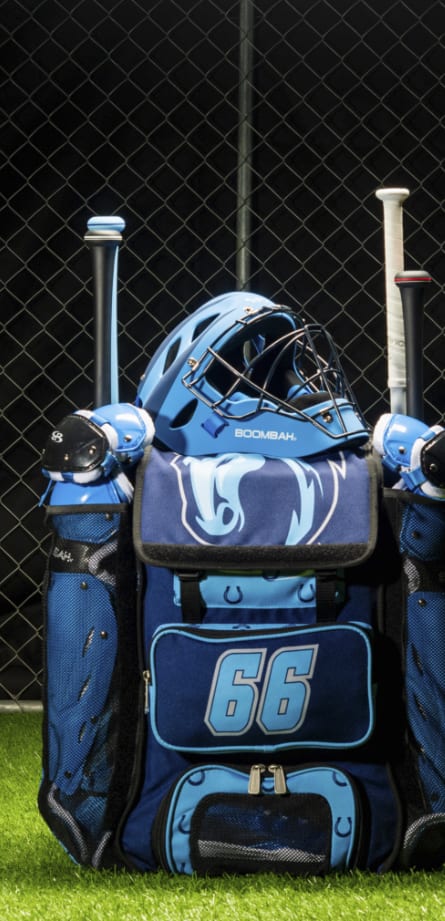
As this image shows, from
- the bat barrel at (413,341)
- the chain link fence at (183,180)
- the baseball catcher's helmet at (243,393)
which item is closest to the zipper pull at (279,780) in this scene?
the baseball catcher's helmet at (243,393)

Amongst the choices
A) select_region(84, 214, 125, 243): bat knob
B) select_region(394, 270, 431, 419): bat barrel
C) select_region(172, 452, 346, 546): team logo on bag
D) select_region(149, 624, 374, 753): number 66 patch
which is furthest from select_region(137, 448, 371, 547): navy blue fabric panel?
select_region(84, 214, 125, 243): bat knob

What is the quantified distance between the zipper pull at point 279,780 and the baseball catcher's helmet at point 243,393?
384 millimetres

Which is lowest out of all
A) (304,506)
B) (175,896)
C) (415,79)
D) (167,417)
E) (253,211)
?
(175,896)

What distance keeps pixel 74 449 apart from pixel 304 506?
283 mm

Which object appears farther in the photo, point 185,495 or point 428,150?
point 428,150

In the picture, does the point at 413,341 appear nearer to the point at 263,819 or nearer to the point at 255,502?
the point at 255,502

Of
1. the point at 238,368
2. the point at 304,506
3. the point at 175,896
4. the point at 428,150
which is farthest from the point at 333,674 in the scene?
the point at 428,150

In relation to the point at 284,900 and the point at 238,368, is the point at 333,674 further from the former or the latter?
the point at 238,368

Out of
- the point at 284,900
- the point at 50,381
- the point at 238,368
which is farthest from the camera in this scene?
the point at 50,381

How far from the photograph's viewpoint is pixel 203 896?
1.37 meters

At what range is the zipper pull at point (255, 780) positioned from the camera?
1.42 meters

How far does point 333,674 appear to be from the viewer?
1407 mm

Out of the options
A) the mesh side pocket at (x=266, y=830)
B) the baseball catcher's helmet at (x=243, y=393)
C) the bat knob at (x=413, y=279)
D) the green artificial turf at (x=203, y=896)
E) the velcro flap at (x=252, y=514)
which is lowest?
the green artificial turf at (x=203, y=896)

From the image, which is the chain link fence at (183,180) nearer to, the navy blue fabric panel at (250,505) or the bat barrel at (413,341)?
the bat barrel at (413,341)
